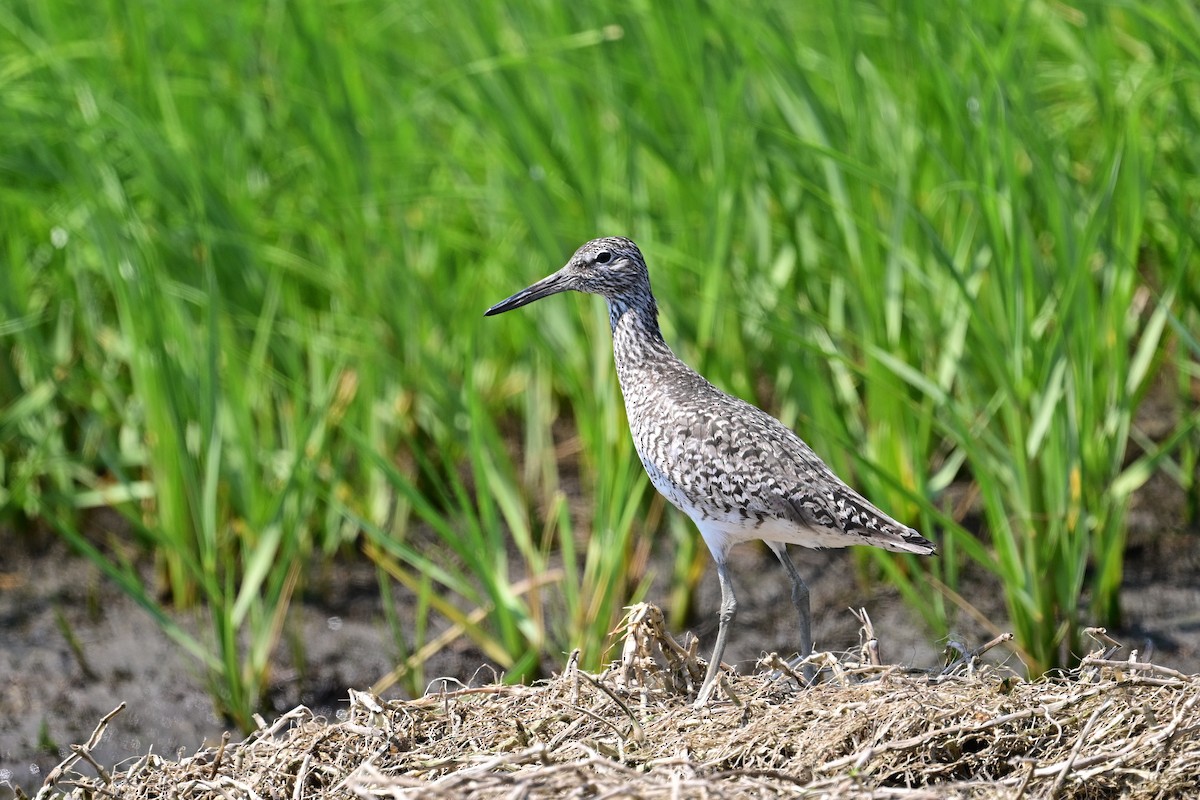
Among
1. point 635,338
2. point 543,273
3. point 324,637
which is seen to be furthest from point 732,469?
point 324,637

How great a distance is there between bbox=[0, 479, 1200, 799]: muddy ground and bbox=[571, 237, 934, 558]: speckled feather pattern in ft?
5.55

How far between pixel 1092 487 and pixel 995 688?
6.51 ft

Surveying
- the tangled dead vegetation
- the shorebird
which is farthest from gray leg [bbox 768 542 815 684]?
the tangled dead vegetation

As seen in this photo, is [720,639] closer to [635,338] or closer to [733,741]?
[733,741]

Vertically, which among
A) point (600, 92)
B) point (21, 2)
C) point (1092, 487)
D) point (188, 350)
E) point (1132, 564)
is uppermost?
point (21, 2)

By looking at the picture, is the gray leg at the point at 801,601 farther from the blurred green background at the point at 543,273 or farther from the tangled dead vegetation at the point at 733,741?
the blurred green background at the point at 543,273

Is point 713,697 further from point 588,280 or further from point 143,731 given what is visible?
point 143,731

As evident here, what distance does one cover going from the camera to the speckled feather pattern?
439 centimetres

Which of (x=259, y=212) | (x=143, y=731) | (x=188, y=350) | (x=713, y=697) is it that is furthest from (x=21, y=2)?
(x=713, y=697)

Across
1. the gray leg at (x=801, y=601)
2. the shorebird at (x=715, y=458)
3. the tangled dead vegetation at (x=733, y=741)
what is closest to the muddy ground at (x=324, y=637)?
the gray leg at (x=801, y=601)

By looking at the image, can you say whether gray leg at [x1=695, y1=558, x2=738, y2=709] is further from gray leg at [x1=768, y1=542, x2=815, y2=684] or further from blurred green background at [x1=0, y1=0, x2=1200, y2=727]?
blurred green background at [x1=0, y1=0, x2=1200, y2=727]

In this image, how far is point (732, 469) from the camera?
4.47 m

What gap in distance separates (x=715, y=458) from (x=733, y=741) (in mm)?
970

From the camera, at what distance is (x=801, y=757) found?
372 centimetres
